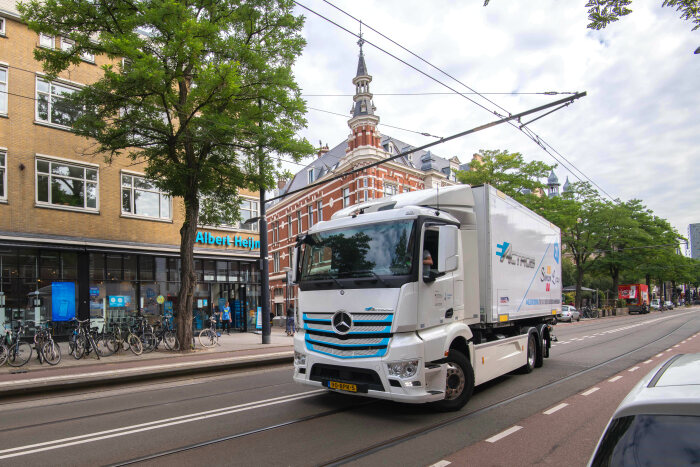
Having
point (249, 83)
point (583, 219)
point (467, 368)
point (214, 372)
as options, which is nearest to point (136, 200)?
point (249, 83)

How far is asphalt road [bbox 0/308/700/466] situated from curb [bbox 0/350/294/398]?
0.84 ft

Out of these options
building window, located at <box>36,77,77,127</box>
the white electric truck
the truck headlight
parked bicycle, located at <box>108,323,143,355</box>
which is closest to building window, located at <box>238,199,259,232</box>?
building window, located at <box>36,77,77,127</box>

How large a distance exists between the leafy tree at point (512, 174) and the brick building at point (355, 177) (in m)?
4.58

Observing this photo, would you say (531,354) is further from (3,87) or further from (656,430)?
(3,87)

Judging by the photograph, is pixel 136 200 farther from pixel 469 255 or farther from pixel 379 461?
pixel 379 461

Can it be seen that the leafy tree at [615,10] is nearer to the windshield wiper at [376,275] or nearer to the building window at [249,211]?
the windshield wiper at [376,275]

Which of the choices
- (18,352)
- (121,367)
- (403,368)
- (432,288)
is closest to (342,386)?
(403,368)

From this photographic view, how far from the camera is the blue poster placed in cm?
1691

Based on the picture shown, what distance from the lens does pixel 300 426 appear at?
5762 mm

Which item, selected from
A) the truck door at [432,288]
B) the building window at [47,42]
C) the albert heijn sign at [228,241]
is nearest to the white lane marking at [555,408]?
the truck door at [432,288]

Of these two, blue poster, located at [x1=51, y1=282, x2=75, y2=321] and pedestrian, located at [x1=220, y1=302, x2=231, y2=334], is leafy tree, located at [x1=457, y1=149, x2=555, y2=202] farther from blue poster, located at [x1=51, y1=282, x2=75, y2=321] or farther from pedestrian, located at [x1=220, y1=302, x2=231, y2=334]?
blue poster, located at [x1=51, y1=282, x2=75, y2=321]

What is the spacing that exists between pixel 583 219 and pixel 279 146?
134 ft

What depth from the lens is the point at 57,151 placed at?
57.6ft

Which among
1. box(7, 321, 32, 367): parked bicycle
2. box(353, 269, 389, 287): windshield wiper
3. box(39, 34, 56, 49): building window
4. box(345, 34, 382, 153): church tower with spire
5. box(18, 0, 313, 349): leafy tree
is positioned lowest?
box(7, 321, 32, 367): parked bicycle
